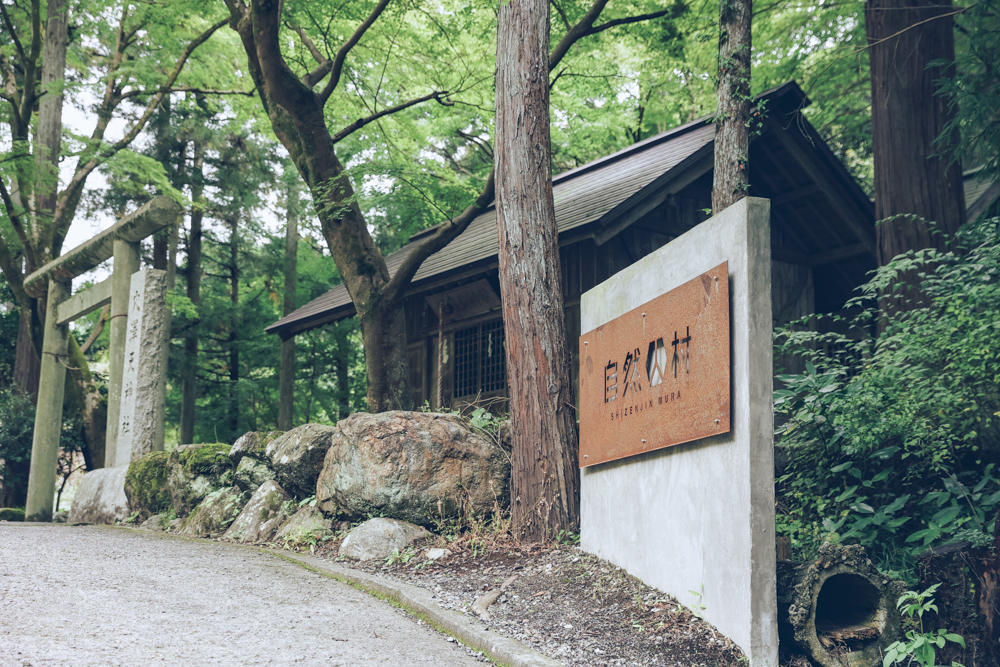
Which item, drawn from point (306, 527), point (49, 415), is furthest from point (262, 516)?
point (49, 415)

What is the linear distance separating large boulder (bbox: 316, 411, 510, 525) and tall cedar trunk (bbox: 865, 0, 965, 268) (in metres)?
5.08

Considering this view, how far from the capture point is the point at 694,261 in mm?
4801

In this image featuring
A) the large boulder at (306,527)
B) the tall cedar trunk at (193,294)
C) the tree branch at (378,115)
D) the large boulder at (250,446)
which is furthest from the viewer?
the tall cedar trunk at (193,294)

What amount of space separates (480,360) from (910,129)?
7.40m

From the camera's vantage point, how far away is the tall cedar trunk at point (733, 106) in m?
7.84

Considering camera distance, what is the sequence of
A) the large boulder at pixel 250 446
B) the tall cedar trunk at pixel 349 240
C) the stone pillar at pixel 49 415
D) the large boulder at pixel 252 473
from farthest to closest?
the stone pillar at pixel 49 415, the tall cedar trunk at pixel 349 240, the large boulder at pixel 250 446, the large boulder at pixel 252 473

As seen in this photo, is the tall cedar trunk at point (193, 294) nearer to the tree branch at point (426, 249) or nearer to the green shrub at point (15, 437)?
the green shrub at point (15, 437)

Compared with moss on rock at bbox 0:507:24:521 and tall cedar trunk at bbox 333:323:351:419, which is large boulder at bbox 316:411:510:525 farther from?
tall cedar trunk at bbox 333:323:351:419

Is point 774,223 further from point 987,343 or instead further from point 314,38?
point 314,38

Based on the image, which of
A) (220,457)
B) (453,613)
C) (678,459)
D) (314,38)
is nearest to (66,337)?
(220,457)

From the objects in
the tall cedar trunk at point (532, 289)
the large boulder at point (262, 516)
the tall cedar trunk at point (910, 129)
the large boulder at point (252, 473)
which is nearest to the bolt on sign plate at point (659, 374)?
the tall cedar trunk at point (532, 289)

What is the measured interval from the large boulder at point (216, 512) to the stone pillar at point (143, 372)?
195 centimetres

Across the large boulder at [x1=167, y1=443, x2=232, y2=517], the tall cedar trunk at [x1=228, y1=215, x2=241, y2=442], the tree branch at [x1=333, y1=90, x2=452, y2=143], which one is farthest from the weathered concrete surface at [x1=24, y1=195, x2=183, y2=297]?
the tall cedar trunk at [x1=228, y1=215, x2=241, y2=442]

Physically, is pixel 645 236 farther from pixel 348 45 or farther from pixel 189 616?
pixel 189 616
